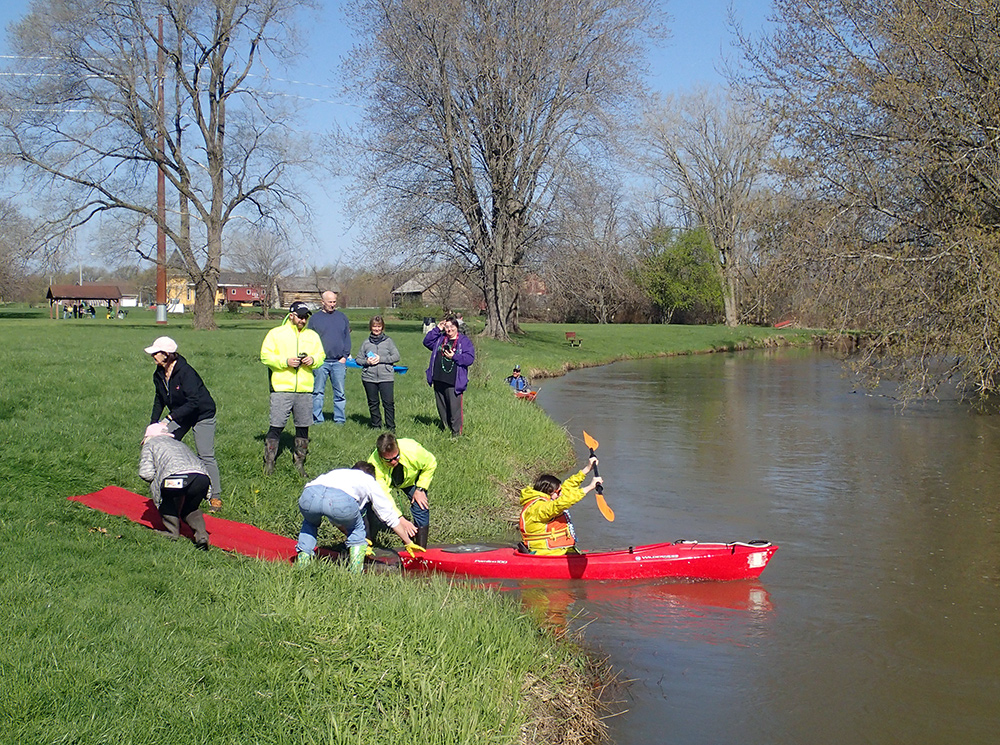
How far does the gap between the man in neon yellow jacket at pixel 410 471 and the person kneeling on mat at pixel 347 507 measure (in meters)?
0.90

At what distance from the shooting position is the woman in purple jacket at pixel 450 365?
497 inches

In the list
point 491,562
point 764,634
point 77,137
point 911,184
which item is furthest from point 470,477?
point 77,137

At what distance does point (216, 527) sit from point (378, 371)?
479 cm

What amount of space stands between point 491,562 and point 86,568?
3.64 metres

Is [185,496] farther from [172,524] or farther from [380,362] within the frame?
[380,362]

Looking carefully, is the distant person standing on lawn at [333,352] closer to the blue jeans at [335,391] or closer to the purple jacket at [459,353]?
the blue jeans at [335,391]

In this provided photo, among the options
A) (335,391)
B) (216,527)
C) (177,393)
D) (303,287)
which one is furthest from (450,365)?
(303,287)

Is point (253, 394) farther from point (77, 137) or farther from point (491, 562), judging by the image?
point (77, 137)

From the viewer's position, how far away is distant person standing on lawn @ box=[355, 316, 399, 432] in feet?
43.2

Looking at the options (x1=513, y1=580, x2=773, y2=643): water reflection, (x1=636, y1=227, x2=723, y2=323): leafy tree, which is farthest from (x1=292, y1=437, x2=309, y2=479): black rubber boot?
(x1=636, y1=227, x2=723, y2=323): leafy tree

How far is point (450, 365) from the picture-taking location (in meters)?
12.7

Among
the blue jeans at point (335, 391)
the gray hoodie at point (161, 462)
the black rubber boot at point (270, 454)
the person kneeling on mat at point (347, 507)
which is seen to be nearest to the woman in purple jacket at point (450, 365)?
the blue jeans at point (335, 391)

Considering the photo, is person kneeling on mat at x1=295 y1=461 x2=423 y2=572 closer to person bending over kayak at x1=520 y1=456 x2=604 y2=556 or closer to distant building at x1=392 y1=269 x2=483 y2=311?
person bending over kayak at x1=520 y1=456 x2=604 y2=556

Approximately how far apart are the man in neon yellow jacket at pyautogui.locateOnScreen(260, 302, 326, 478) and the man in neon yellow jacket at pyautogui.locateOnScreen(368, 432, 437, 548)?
157cm
